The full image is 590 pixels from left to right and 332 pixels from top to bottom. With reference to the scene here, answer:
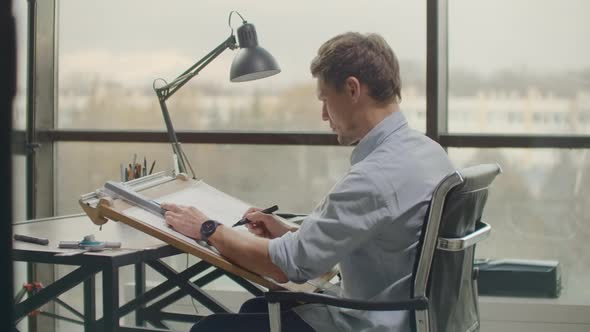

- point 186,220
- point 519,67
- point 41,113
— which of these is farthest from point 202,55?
point 186,220

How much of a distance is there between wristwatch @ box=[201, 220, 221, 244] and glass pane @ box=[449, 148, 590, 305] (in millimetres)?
1781

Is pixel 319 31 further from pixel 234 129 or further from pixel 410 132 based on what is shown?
pixel 410 132

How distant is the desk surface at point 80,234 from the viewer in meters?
1.64

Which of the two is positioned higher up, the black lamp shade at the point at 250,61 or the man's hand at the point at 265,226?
the black lamp shade at the point at 250,61

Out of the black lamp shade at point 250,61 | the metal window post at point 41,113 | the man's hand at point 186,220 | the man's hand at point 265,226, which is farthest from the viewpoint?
the metal window post at point 41,113

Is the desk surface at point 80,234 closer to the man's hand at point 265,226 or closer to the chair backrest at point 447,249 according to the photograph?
the man's hand at point 265,226

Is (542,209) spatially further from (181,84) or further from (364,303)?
(364,303)

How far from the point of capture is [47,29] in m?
3.52

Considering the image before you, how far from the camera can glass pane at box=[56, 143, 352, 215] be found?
331 cm

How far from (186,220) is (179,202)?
1.16ft

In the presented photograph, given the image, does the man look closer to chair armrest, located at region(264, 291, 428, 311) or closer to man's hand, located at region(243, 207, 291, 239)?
chair armrest, located at region(264, 291, 428, 311)

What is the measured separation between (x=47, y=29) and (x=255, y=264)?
2.44 meters

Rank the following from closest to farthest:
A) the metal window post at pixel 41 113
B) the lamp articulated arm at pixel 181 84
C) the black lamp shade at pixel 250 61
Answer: the black lamp shade at pixel 250 61 → the lamp articulated arm at pixel 181 84 → the metal window post at pixel 41 113

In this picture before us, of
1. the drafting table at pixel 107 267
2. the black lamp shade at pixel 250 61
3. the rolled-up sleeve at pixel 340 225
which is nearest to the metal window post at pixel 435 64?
the black lamp shade at pixel 250 61
